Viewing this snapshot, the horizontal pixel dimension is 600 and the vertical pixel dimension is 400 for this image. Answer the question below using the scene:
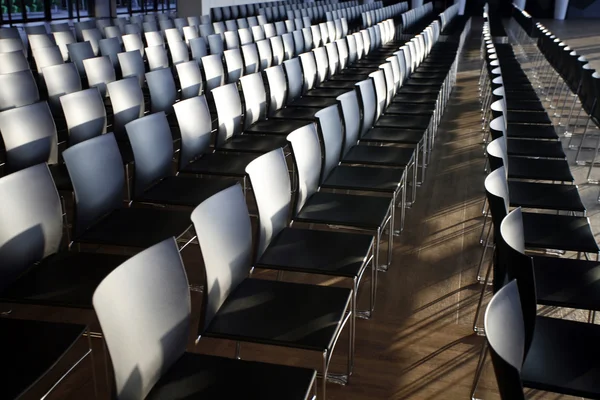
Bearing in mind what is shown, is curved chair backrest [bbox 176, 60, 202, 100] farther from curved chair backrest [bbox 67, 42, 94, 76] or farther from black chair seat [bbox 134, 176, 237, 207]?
black chair seat [bbox 134, 176, 237, 207]

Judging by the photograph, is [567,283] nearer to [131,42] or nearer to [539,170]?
[539,170]

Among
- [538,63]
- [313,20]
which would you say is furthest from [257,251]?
[313,20]

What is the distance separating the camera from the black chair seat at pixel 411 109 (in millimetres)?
6172

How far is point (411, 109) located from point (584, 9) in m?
25.8

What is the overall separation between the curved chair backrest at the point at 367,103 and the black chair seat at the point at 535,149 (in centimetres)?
119

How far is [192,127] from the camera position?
4352 millimetres

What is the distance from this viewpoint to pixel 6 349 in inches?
86.7

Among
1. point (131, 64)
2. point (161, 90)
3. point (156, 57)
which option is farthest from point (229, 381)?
point (156, 57)

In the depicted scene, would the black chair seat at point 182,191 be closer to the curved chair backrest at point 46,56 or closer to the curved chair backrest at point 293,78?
the curved chair backrest at point 293,78

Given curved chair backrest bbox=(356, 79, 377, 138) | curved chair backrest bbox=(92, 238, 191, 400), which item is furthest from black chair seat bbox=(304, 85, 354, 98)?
curved chair backrest bbox=(92, 238, 191, 400)

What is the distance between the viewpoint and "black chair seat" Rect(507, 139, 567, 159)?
4.97m

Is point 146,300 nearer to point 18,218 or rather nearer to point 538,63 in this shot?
point 18,218

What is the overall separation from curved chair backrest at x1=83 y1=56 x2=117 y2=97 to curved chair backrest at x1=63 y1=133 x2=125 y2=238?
243 cm

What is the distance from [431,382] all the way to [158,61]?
5196 mm
